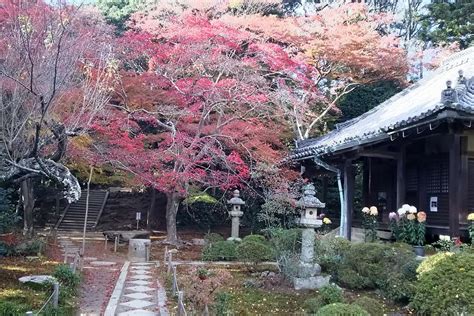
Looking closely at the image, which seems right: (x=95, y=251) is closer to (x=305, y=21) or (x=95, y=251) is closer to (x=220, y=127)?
(x=220, y=127)

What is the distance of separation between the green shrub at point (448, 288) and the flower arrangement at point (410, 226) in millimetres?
3417

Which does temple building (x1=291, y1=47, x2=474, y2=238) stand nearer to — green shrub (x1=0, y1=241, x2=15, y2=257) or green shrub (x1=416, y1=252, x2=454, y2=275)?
green shrub (x1=416, y1=252, x2=454, y2=275)

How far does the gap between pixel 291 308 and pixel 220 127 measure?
8.73 meters

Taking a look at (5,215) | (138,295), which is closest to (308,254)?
(138,295)

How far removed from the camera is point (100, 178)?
21.9m

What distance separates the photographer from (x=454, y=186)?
10.8 m

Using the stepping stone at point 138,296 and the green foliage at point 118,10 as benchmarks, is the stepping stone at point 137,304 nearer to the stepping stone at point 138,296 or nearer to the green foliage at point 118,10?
the stepping stone at point 138,296

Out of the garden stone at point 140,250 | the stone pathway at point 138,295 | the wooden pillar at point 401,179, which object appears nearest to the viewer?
the stone pathway at point 138,295

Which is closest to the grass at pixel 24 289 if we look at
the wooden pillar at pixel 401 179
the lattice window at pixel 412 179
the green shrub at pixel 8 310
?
the green shrub at pixel 8 310

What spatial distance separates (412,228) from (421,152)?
303cm

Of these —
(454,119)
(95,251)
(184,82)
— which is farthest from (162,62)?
(454,119)

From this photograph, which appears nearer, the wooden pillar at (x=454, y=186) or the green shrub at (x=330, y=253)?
the wooden pillar at (x=454, y=186)

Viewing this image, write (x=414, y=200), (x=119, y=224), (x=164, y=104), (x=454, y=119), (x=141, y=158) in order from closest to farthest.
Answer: (x=454, y=119) < (x=414, y=200) < (x=141, y=158) < (x=164, y=104) < (x=119, y=224)

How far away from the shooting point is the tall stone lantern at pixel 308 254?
34.2 feet
